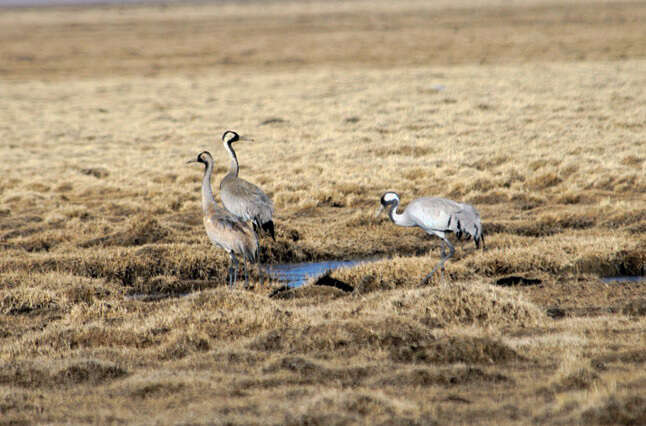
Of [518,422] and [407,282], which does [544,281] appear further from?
[518,422]

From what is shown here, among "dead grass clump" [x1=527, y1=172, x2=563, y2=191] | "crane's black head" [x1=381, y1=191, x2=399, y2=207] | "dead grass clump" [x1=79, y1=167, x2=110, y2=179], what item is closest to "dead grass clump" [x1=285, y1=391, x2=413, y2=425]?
"crane's black head" [x1=381, y1=191, x2=399, y2=207]

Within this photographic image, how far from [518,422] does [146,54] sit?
216 ft

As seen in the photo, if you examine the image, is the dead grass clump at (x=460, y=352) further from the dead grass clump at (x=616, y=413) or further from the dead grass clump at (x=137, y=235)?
the dead grass clump at (x=137, y=235)

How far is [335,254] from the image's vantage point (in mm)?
15219

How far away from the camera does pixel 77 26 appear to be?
105 metres

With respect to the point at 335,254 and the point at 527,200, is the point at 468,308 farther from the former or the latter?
the point at 527,200

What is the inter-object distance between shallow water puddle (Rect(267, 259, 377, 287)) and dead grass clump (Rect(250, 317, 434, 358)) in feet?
12.7

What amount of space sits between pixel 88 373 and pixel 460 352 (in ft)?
11.5

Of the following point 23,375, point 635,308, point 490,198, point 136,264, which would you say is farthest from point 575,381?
point 490,198

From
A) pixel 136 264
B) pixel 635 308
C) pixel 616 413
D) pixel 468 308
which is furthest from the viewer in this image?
pixel 136 264

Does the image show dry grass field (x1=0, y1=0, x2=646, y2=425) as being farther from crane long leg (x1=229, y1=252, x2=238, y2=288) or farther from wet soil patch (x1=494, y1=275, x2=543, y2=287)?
crane long leg (x1=229, y1=252, x2=238, y2=288)

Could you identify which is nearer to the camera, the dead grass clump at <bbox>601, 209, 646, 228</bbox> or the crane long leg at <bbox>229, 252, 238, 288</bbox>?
the crane long leg at <bbox>229, 252, 238, 288</bbox>

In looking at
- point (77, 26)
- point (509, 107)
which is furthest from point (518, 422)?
point (77, 26)

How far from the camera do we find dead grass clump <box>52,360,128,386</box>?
27.0ft
